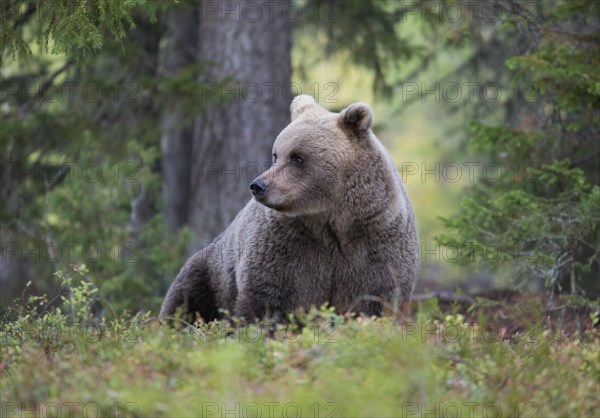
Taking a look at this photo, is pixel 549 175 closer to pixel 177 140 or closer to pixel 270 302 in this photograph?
pixel 270 302

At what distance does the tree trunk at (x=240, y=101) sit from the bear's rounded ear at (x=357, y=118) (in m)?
5.54

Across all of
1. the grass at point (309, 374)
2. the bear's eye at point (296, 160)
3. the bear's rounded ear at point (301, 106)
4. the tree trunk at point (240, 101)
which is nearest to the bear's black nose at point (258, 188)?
the bear's eye at point (296, 160)

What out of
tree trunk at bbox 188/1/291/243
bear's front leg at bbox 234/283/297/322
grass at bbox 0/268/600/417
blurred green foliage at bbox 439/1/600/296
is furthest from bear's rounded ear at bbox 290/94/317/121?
tree trunk at bbox 188/1/291/243

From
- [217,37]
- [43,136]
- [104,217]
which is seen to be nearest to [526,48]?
[217,37]

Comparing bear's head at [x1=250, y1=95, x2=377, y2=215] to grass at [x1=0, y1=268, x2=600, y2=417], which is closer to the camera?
grass at [x1=0, y1=268, x2=600, y2=417]

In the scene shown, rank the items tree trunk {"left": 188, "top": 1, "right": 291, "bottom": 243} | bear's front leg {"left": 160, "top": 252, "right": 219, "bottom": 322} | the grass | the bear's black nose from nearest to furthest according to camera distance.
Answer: the grass < the bear's black nose < bear's front leg {"left": 160, "top": 252, "right": 219, "bottom": 322} < tree trunk {"left": 188, "top": 1, "right": 291, "bottom": 243}

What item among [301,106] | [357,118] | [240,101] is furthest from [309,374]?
[240,101]

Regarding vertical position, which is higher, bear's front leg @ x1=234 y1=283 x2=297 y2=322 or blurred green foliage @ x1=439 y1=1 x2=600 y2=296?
blurred green foliage @ x1=439 y1=1 x2=600 y2=296

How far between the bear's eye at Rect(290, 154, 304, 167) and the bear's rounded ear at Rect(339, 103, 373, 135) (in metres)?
0.45

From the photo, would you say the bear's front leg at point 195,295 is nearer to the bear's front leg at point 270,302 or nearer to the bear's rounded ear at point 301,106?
the bear's front leg at point 270,302

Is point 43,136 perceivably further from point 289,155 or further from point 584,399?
point 584,399

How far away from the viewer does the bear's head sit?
6.81 meters

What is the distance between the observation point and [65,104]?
43.9ft

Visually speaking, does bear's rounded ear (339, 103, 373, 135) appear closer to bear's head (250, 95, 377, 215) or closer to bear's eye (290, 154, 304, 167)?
bear's head (250, 95, 377, 215)
